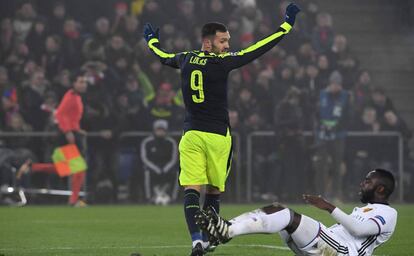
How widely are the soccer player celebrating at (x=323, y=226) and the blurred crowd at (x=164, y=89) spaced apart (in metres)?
12.0

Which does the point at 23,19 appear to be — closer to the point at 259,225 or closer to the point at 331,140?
the point at 331,140

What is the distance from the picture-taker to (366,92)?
21.6 metres

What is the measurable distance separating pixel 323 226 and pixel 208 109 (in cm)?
198

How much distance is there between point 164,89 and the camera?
20.3 metres

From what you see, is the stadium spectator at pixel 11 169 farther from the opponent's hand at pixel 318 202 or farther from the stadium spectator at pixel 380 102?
the opponent's hand at pixel 318 202

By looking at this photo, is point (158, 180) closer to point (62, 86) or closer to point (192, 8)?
point (62, 86)

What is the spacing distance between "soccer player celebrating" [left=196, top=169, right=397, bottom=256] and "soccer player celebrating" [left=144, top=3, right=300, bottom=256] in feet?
5.43

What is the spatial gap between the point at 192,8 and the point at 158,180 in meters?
4.25

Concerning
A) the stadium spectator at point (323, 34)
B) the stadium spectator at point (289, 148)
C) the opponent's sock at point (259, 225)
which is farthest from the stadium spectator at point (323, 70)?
the opponent's sock at point (259, 225)

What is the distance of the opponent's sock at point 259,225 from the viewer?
7602 mm

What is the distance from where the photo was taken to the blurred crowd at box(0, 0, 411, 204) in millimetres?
19938

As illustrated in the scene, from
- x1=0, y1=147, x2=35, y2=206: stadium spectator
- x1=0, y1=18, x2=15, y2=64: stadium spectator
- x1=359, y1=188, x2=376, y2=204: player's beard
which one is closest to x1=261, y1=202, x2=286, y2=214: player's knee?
x1=359, y1=188, x2=376, y2=204: player's beard

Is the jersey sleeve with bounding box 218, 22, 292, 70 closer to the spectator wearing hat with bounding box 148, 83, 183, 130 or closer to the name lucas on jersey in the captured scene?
the name lucas on jersey

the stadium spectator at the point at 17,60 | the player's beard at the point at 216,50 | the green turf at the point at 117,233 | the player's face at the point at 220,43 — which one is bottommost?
the green turf at the point at 117,233
